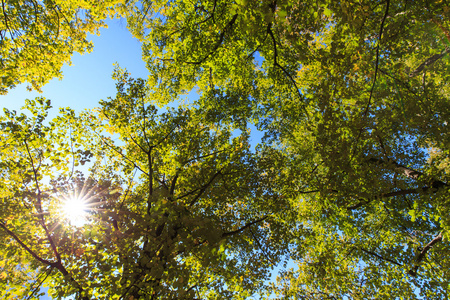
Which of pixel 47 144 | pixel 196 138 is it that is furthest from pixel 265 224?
pixel 47 144

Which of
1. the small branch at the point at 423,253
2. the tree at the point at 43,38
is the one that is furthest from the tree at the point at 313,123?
the tree at the point at 43,38

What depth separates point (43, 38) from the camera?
9.03m

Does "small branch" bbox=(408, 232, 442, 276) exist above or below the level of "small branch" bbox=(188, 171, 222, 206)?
above

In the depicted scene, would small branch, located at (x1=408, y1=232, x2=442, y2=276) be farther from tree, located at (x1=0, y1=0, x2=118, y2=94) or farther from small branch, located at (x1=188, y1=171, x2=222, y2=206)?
tree, located at (x1=0, y1=0, x2=118, y2=94)

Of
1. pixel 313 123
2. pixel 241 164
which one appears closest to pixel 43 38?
pixel 241 164

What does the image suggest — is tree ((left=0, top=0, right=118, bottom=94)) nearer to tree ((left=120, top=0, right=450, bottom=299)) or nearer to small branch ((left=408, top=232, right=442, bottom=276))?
tree ((left=120, top=0, right=450, bottom=299))

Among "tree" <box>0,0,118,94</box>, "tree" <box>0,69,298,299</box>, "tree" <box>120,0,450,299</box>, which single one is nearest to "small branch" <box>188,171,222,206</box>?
"tree" <box>0,69,298,299</box>

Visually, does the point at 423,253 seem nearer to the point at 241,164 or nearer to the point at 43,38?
the point at 241,164

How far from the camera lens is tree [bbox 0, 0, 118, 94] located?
8453mm

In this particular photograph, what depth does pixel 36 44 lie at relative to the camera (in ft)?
30.2

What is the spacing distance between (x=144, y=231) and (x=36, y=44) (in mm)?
11243

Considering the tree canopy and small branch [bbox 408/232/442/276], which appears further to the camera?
small branch [bbox 408/232/442/276]

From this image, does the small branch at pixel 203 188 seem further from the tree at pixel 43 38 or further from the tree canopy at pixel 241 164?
the tree at pixel 43 38

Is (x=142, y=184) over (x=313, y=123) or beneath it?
beneath
